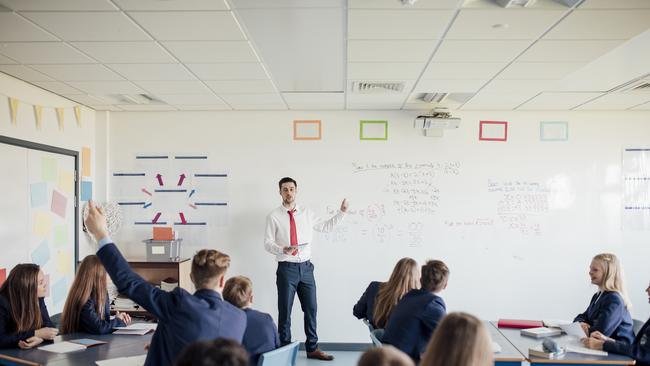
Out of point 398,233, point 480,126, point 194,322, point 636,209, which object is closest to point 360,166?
point 398,233

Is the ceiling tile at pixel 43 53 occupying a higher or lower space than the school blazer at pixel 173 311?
higher

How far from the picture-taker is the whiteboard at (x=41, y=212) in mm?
4020

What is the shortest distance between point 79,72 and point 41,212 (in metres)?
1.29

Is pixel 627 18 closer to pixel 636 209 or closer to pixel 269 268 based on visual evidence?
pixel 636 209

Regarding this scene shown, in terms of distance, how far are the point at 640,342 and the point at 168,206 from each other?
4374mm

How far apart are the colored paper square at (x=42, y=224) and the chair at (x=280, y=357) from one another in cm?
275

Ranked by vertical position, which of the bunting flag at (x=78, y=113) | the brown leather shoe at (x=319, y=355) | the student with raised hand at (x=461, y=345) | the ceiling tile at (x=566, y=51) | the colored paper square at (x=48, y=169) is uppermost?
the ceiling tile at (x=566, y=51)

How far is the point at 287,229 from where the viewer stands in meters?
5.20

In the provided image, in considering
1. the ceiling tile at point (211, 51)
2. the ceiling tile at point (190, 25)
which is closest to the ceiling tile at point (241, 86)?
the ceiling tile at point (211, 51)

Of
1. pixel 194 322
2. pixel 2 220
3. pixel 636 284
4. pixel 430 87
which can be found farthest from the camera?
pixel 636 284

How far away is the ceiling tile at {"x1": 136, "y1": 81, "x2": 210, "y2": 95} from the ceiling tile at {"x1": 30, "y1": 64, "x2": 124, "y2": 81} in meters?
0.28

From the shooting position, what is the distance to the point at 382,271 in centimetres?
555

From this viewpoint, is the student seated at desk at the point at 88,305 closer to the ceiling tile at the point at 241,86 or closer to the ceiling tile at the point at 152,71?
the ceiling tile at the point at 152,71

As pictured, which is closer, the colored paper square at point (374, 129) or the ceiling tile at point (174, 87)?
the ceiling tile at point (174, 87)
